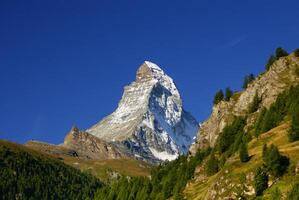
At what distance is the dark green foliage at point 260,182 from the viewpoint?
10875cm

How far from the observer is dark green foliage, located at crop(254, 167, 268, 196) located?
109 metres

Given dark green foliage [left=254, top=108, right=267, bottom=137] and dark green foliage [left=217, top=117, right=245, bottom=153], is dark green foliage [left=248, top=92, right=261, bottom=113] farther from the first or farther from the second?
dark green foliage [left=254, top=108, right=267, bottom=137]

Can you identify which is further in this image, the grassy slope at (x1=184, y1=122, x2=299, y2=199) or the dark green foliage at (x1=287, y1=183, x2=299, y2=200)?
the grassy slope at (x1=184, y1=122, x2=299, y2=199)

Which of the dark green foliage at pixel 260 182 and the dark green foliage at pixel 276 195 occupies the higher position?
the dark green foliage at pixel 260 182

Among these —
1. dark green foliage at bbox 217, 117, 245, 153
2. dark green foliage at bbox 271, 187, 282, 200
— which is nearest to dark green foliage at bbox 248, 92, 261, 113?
dark green foliage at bbox 217, 117, 245, 153

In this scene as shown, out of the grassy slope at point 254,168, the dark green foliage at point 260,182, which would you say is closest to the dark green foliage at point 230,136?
the grassy slope at point 254,168

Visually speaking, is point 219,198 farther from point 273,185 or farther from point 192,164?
point 192,164

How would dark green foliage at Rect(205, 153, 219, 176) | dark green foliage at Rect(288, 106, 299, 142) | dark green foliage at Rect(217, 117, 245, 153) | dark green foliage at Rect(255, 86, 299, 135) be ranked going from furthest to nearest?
dark green foliage at Rect(217, 117, 245, 153) → dark green foliage at Rect(205, 153, 219, 176) → dark green foliage at Rect(255, 86, 299, 135) → dark green foliage at Rect(288, 106, 299, 142)

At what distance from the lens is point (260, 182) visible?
10906cm

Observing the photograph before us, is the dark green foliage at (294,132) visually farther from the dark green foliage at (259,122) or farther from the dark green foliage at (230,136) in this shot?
the dark green foliage at (230,136)

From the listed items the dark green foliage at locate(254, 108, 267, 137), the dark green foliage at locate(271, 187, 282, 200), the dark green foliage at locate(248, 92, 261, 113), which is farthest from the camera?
the dark green foliage at locate(248, 92, 261, 113)

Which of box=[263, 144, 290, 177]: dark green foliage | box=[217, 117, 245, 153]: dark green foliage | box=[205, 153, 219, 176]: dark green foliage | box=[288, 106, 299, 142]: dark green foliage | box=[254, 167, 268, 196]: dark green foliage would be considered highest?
box=[217, 117, 245, 153]: dark green foliage

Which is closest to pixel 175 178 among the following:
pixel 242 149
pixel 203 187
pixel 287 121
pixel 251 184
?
pixel 203 187

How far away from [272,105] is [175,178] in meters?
40.5
